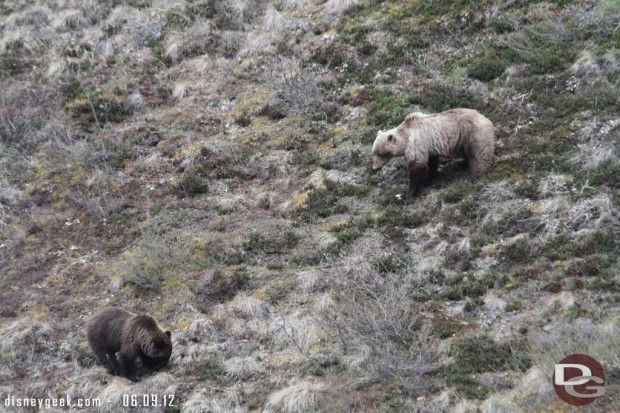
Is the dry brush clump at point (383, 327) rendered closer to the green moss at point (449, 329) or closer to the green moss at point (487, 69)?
the green moss at point (449, 329)

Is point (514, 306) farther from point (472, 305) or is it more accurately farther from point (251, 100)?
point (251, 100)

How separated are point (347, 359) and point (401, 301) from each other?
1.01 meters

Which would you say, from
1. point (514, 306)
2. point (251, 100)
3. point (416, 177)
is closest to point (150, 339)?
point (514, 306)

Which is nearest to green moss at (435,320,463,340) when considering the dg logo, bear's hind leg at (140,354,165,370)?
the dg logo

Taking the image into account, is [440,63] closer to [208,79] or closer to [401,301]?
[208,79]

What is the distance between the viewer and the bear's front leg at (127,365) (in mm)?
8492

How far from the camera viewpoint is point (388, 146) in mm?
11109

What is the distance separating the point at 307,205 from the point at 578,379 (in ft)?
20.9

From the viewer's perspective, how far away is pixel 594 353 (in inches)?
234

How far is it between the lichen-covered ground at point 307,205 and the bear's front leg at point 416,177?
349 millimetres

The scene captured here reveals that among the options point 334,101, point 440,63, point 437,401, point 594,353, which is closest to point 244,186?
point 334,101

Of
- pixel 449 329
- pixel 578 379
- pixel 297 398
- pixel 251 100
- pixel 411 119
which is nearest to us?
pixel 578 379

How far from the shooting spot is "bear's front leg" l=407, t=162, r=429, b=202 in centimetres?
1070

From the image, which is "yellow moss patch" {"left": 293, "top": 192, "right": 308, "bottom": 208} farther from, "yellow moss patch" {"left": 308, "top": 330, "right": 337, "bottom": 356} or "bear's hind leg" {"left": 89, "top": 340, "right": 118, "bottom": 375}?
"bear's hind leg" {"left": 89, "top": 340, "right": 118, "bottom": 375}
